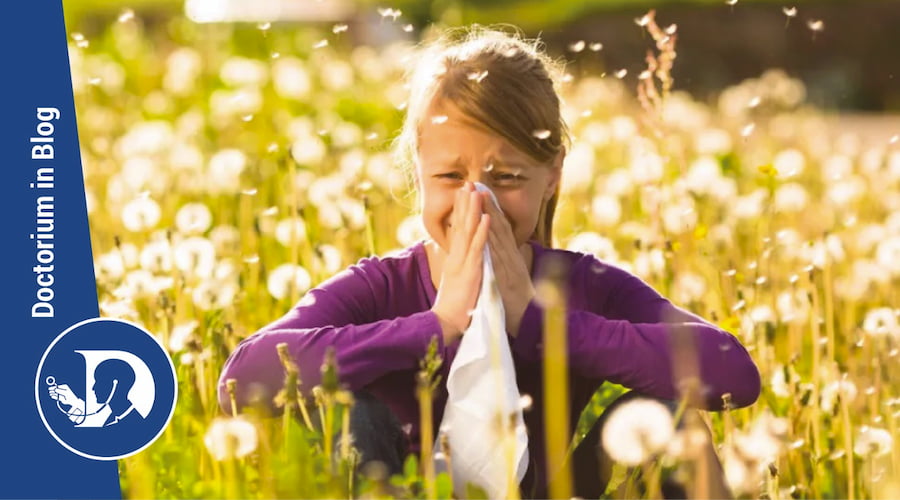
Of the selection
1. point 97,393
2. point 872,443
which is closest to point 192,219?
point 97,393

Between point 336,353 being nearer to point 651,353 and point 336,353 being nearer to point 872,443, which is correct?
point 651,353

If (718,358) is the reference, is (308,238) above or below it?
above

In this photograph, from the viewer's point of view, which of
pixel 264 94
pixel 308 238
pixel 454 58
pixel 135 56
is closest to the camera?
pixel 454 58

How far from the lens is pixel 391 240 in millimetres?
3160

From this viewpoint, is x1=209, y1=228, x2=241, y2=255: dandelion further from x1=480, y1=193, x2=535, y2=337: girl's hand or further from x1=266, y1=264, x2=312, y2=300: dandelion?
x1=480, y1=193, x2=535, y2=337: girl's hand

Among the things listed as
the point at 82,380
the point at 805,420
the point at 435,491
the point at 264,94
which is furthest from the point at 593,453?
the point at 264,94

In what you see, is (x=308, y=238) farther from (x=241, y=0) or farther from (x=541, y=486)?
(x=241, y=0)

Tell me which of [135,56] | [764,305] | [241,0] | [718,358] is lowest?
[718,358]

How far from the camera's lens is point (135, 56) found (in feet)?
18.8

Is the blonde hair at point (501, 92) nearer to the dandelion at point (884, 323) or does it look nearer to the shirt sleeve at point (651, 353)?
the shirt sleeve at point (651, 353)

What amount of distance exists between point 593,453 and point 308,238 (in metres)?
0.75

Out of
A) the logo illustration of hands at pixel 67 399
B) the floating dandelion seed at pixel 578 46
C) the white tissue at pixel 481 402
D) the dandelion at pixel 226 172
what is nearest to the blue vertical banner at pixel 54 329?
the logo illustration of hands at pixel 67 399

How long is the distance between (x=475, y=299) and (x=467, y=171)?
18cm

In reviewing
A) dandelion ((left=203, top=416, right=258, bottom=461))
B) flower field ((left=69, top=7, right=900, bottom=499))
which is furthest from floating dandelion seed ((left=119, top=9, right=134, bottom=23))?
dandelion ((left=203, top=416, right=258, bottom=461))
